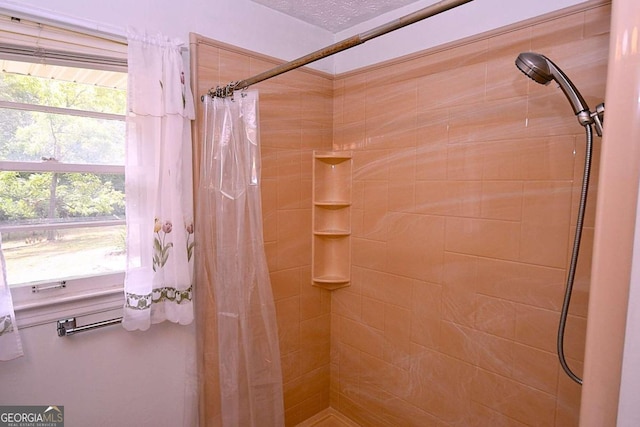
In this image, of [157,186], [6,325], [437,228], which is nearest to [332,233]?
[437,228]

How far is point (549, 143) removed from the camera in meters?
1.20

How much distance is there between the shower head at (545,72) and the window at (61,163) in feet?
4.60

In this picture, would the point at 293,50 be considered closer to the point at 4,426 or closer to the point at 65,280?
the point at 65,280

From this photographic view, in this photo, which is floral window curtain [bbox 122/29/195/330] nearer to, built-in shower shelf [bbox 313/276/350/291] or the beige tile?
built-in shower shelf [bbox 313/276/350/291]

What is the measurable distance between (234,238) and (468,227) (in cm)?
100

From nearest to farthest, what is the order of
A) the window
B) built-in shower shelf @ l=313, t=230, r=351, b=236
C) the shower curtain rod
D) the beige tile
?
the shower curtain rod < the window < the beige tile < built-in shower shelf @ l=313, t=230, r=351, b=236

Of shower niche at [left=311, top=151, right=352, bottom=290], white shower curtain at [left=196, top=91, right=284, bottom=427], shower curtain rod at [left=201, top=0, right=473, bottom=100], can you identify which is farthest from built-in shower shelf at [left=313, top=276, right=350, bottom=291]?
shower curtain rod at [left=201, top=0, right=473, bottom=100]

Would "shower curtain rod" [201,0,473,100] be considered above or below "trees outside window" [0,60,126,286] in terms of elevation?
above

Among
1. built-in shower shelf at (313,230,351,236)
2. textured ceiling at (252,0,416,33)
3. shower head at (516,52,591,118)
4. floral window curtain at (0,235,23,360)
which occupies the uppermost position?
textured ceiling at (252,0,416,33)

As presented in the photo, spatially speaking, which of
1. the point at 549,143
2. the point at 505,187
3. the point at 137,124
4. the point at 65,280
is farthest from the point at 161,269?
the point at 549,143

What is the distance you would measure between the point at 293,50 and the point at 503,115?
1.10m

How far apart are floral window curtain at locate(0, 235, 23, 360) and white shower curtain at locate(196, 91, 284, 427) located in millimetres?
605

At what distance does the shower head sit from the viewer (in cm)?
99

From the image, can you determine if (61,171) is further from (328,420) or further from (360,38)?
(328,420)
